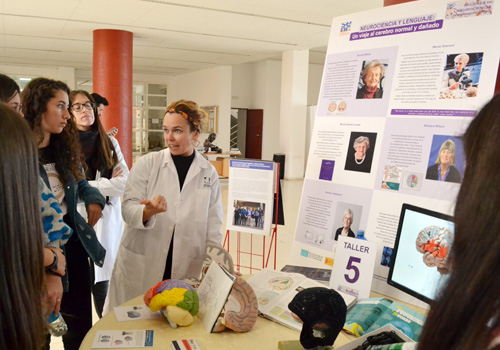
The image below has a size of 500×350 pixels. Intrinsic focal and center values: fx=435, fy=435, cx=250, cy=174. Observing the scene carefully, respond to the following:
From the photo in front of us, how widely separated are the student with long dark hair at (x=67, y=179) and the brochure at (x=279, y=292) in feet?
2.83

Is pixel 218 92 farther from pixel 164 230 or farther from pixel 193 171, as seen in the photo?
pixel 164 230

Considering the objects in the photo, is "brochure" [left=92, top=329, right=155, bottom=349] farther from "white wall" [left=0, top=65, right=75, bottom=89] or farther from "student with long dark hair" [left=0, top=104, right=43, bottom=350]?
"white wall" [left=0, top=65, right=75, bottom=89]

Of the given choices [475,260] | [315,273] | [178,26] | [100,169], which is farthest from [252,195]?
[178,26]

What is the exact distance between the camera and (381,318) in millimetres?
1730

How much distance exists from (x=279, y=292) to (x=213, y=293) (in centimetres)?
39

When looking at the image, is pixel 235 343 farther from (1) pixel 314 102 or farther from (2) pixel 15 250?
(1) pixel 314 102

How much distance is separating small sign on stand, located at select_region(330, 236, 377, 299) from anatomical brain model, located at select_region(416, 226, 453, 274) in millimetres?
228

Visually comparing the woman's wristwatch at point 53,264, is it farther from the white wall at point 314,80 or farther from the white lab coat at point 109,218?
the white wall at point 314,80

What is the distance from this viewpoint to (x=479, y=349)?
0.64m

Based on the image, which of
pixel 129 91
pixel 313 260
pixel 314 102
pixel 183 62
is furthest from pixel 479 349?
pixel 314 102

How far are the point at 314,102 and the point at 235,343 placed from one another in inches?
574

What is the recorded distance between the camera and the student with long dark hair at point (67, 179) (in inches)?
86.5

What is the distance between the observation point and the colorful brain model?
1642mm

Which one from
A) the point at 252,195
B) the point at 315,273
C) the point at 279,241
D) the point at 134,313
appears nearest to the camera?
the point at 134,313
